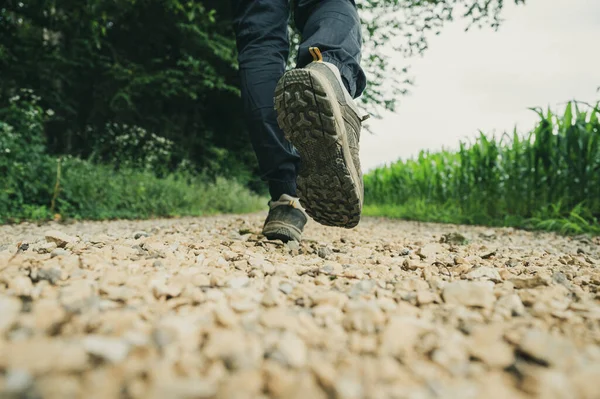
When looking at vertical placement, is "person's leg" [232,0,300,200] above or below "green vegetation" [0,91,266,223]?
above

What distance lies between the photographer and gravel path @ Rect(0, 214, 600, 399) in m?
0.40

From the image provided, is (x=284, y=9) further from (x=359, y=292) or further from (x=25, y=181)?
(x=25, y=181)

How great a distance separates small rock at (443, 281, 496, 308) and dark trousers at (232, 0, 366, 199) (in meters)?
0.86

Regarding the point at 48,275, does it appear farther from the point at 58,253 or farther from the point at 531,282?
the point at 531,282

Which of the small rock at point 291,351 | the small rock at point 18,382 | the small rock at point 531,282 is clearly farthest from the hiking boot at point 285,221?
the small rock at point 18,382

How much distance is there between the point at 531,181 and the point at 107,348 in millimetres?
3922

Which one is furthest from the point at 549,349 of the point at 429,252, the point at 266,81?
the point at 266,81

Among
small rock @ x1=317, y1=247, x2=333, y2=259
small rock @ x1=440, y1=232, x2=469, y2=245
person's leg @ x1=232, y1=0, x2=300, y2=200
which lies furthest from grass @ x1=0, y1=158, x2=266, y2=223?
small rock @ x1=440, y1=232, x2=469, y2=245

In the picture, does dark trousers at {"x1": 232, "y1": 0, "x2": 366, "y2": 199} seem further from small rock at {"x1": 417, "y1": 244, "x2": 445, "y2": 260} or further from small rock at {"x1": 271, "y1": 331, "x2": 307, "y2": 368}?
small rock at {"x1": 271, "y1": 331, "x2": 307, "y2": 368}

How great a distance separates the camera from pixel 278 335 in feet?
1.70

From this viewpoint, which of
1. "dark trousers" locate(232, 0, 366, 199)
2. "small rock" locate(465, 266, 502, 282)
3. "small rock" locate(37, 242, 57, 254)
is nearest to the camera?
"small rock" locate(465, 266, 502, 282)

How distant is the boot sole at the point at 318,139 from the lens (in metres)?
1.12

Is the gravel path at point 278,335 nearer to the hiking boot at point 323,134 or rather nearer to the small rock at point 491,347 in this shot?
the small rock at point 491,347

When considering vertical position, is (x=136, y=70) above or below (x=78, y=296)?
above
